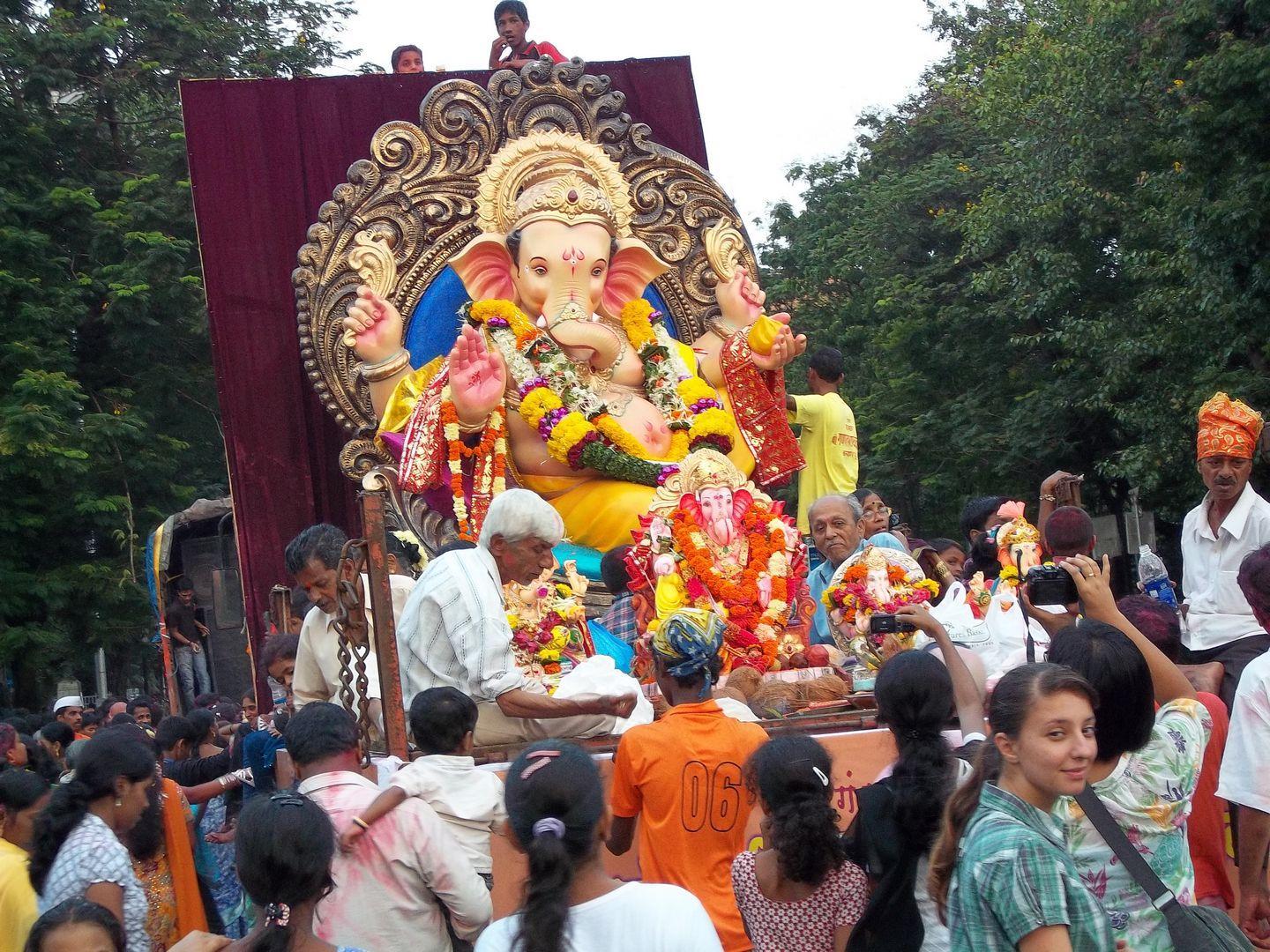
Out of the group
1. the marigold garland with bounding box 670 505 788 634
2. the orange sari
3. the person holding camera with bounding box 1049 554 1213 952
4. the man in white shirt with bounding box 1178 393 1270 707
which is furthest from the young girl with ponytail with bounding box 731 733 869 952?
the marigold garland with bounding box 670 505 788 634

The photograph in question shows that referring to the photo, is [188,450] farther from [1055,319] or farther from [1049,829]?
[1049,829]

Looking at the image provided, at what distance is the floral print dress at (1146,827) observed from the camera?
270 centimetres

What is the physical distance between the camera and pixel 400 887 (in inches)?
134

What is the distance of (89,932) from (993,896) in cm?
169

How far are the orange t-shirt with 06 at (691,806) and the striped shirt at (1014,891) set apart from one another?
3.41 ft

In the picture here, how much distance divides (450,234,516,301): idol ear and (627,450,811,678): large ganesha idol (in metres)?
2.35

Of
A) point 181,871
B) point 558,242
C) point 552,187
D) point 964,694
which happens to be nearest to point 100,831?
point 181,871

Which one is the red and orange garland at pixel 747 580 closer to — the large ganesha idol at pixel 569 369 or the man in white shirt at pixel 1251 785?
the large ganesha idol at pixel 569 369

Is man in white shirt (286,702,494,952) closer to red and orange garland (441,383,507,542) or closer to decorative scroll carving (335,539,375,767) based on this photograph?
decorative scroll carving (335,539,375,767)

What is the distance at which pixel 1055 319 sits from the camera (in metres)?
15.9

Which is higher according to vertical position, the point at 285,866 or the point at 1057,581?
the point at 1057,581

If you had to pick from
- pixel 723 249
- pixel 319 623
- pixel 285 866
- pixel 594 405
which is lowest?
pixel 285 866

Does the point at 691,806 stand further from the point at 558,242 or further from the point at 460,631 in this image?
the point at 558,242

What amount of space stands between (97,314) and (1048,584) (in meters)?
14.5
